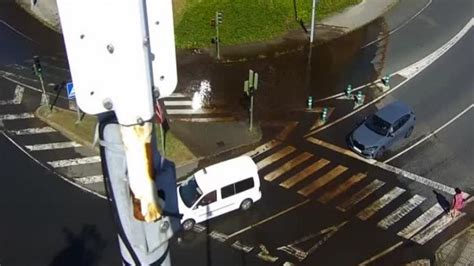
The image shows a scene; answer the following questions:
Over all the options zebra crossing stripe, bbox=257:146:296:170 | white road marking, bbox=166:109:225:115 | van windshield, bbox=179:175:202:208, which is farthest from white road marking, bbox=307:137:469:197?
van windshield, bbox=179:175:202:208

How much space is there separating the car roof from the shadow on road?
12.7 m

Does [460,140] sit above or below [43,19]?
below

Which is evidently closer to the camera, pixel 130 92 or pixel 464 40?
pixel 130 92

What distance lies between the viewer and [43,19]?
34500mm

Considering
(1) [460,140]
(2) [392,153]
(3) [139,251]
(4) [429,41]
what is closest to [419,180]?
(2) [392,153]

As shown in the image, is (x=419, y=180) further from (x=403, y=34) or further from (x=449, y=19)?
(x=449, y=19)

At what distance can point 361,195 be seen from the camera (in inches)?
896

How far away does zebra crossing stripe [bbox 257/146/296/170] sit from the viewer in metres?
24.1

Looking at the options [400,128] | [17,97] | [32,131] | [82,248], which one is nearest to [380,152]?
[400,128]

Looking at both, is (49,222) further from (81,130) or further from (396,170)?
(396,170)

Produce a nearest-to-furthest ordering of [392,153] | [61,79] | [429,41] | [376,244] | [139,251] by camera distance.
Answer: [139,251], [376,244], [392,153], [61,79], [429,41]

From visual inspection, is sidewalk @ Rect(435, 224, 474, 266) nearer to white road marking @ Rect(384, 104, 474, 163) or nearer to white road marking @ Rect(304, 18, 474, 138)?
white road marking @ Rect(384, 104, 474, 163)

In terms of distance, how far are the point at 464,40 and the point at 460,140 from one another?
9.42 metres

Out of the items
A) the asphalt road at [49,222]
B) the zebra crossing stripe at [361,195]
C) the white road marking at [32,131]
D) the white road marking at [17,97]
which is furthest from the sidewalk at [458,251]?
the white road marking at [17,97]
